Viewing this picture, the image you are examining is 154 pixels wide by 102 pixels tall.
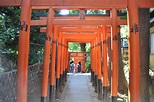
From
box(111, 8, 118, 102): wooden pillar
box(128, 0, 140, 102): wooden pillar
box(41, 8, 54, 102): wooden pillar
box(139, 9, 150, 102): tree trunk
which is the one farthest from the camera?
box(139, 9, 150, 102): tree trunk

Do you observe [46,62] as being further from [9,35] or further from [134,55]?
[134,55]

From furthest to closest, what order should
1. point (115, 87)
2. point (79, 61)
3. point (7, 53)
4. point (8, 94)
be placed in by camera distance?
point (79, 61), point (7, 53), point (8, 94), point (115, 87)

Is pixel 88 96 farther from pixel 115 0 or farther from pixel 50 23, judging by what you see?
pixel 115 0

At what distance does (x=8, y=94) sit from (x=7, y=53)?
66.5 inches

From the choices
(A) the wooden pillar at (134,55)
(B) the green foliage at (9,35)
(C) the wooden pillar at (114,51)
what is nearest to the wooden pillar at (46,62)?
(B) the green foliage at (9,35)

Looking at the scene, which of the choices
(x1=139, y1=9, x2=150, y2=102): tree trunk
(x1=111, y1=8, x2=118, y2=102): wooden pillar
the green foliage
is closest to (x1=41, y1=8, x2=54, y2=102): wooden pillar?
the green foliage

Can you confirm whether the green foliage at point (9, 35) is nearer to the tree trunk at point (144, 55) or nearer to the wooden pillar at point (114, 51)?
the wooden pillar at point (114, 51)

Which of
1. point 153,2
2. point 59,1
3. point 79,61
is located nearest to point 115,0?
point 153,2

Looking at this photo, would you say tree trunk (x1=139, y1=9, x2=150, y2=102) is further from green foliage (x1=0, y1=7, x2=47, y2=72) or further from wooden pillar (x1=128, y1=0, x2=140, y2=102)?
green foliage (x1=0, y1=7, x2=47, y2=72)

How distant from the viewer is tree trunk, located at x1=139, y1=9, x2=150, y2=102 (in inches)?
258

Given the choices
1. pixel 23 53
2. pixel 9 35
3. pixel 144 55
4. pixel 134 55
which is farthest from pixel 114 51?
pixel 9 35

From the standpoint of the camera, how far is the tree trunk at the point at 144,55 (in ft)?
21.5

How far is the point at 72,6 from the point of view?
4293mm

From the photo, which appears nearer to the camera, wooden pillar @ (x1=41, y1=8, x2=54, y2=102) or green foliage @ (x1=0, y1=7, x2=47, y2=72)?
wooden pillar @ (x1=41, y1=8, x2=54, y2=102)
